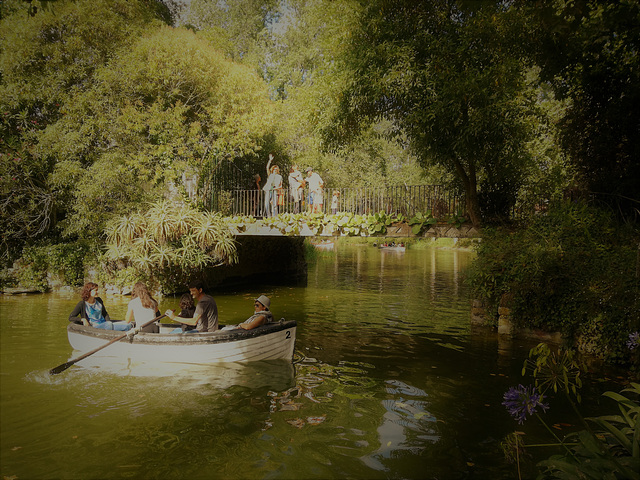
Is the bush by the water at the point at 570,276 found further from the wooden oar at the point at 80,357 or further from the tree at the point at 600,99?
the wooden oar at the point at 80,357

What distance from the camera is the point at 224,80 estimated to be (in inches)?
725

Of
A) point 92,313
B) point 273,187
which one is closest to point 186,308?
point 92,313

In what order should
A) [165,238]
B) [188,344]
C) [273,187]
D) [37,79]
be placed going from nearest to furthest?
[188,344] → [165,238] → [37,79] → [273,187]

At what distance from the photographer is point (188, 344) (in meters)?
8.27

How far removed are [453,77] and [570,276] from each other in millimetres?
5905

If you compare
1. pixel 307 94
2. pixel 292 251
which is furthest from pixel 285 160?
pixel 307 94

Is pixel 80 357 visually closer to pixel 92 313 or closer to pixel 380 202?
pixel 92 313

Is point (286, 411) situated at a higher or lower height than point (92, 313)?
lower

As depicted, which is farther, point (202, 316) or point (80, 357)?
point (202, 316)

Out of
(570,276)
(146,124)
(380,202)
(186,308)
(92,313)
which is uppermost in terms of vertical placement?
(146,124)

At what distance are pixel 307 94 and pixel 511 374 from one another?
1158 cm

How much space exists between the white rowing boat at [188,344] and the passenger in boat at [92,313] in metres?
0.33

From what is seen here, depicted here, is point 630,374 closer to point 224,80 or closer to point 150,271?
point 150,271

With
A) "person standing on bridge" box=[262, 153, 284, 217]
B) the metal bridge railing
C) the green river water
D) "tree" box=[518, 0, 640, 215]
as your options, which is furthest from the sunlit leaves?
"tree" box=[518, 0, 640, 215]
